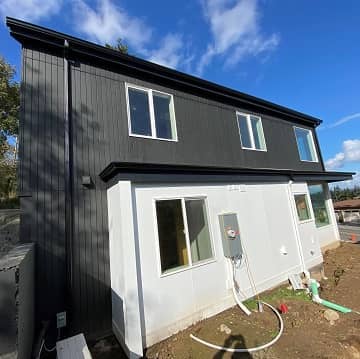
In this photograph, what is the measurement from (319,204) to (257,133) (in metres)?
5.14

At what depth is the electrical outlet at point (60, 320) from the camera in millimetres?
3627

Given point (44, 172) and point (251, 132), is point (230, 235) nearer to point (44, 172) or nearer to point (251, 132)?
point (44, 172)

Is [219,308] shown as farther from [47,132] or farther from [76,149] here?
[47,132]

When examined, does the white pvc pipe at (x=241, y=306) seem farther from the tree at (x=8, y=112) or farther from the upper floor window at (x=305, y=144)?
the tree at (x=8, y=112)

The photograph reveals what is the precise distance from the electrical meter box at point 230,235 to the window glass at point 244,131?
381 centimetres

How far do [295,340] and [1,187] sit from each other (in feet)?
45.4

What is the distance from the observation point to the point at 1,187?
1087 centimetres

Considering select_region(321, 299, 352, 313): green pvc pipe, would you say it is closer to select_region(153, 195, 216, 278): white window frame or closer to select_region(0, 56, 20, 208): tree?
select_region(153, 195, 216, 278): white window frame

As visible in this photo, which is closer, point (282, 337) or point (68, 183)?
point (282, 337)

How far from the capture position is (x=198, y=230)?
4.75 meters

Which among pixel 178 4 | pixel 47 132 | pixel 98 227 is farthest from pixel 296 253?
pixel 178 4

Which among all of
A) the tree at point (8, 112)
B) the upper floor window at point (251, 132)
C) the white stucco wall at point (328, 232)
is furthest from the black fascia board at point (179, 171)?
the tree at point (8, 112)

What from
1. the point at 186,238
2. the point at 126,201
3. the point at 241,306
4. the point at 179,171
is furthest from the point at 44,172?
the point at 241,306

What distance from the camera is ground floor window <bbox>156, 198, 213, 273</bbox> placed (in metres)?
4.20
